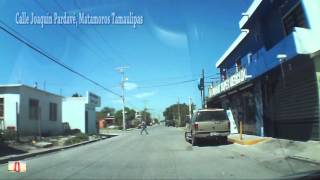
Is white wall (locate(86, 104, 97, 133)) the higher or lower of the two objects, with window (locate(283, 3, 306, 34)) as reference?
lower

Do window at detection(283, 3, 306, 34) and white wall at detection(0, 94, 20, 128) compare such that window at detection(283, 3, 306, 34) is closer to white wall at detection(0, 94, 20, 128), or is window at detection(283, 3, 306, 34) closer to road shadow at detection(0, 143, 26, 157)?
road shadow at detection(0, 143, 26, 157)

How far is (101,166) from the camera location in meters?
17.1

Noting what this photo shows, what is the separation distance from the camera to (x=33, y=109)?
4175 centimetres

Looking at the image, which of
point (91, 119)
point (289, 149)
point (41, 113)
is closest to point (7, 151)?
point (289, 149)

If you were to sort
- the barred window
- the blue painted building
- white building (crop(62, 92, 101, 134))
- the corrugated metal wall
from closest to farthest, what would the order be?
the blue painted building, the corrugated metal wall, the barred window, white building (crop(62, 92, 101, 134))

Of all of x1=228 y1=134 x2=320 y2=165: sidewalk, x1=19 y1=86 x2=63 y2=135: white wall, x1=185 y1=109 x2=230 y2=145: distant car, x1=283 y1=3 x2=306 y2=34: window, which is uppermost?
x1=283 y1=3 x2=306 y2=34: window

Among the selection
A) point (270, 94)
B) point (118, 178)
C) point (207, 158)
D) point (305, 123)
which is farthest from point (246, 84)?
point (118, 178)

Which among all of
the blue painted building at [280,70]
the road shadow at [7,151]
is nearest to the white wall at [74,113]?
the blue painted building at [280,70]

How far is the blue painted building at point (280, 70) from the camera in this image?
21266 millimetres

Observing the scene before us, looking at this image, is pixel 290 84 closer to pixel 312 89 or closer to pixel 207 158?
pixel 312 89

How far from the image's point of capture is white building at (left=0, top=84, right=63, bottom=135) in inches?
1487

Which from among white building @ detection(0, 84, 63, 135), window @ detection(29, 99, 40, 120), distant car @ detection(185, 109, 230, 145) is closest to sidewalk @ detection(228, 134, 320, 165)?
distant car @ detection(185, 109, 230, 145)

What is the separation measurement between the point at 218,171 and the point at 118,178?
9.23 ft

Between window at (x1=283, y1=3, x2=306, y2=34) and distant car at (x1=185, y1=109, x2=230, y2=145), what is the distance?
575 centimetres
